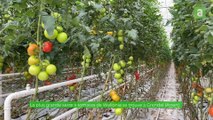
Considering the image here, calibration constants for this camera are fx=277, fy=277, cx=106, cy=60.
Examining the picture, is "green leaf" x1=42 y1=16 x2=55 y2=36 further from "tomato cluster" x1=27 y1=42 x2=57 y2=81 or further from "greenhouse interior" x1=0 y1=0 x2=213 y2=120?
"tomato cluster" x1=27 y1=42 x2=57 y2=81

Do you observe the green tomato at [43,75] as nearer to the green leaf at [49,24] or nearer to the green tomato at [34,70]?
the green tomato at [34,70]

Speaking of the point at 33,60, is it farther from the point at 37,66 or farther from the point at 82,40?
the point at 82,40

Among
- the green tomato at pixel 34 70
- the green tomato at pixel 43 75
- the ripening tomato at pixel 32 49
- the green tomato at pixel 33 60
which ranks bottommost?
the green tomato at pixel 43 75

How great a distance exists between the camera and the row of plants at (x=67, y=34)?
133 centimetres

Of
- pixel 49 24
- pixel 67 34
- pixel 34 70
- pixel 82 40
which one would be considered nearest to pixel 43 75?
pixel 34 70

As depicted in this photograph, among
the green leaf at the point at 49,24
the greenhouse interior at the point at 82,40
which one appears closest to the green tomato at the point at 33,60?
the greenhouse interior at the point at 82,40

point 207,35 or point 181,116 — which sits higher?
point 207,35

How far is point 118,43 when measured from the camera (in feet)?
8.36

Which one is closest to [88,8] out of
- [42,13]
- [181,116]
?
[42,13]

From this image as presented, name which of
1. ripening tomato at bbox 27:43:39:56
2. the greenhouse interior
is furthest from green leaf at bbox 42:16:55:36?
ripening tomato at bbox 27:43:39:56

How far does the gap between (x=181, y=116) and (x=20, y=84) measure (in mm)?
3079

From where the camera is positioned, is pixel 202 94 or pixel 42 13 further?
pixel 202 94

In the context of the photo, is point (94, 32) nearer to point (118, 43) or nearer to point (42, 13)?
point (118, 43)

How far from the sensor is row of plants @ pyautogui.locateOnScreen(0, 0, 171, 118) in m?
1.33
